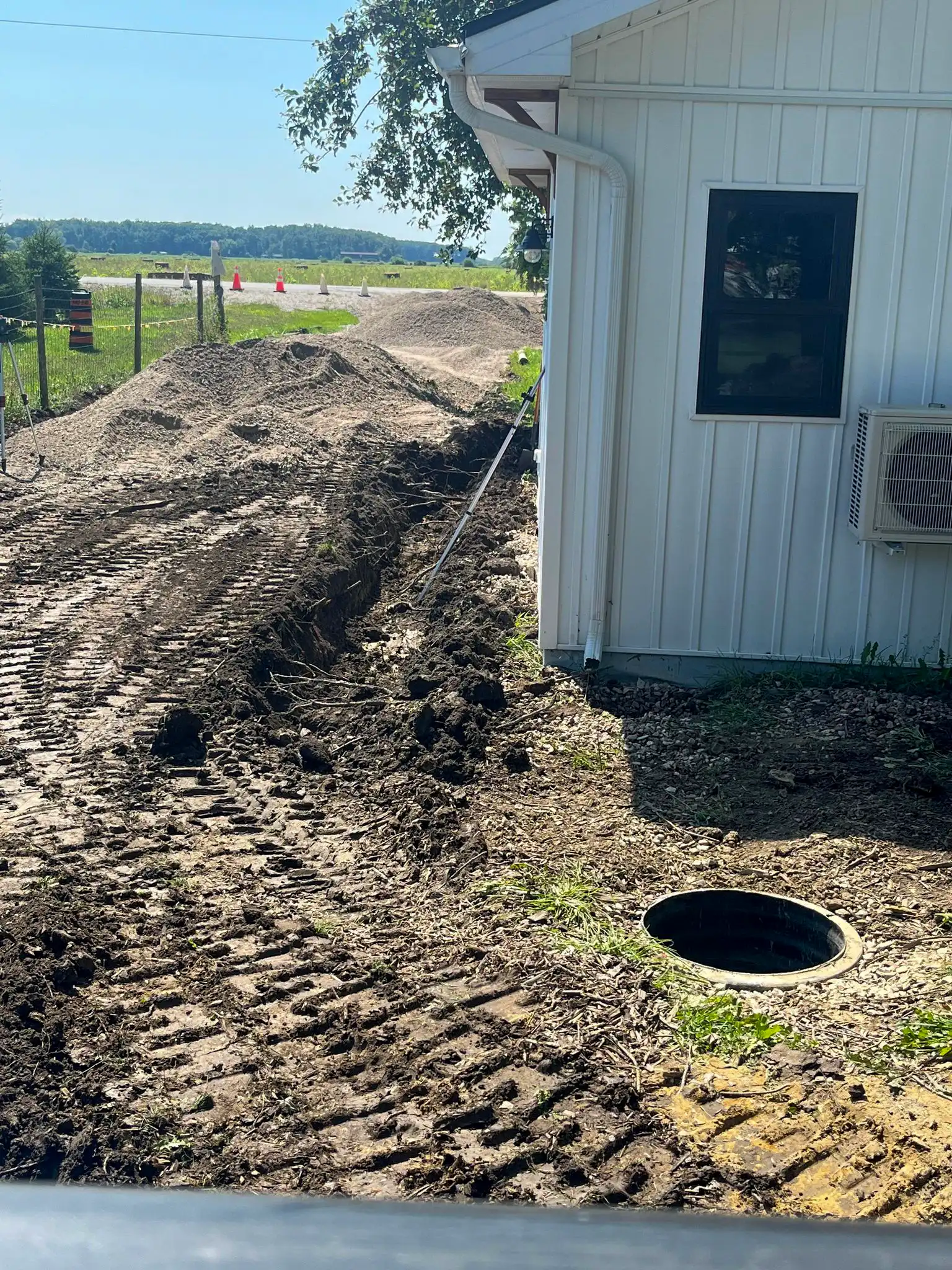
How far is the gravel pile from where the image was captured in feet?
108

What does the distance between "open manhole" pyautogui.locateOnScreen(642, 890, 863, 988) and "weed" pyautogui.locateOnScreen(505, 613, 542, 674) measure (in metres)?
3.09

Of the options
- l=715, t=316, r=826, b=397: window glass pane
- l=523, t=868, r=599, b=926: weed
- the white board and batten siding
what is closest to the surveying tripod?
the white board and batten siding

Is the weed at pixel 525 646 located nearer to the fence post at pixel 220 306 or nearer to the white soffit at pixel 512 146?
the white soffit at pixel 512 146

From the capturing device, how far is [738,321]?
780 cm

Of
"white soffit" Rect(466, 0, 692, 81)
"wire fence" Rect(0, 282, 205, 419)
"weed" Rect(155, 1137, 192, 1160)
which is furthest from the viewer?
"wire fence" Rect(0, 282, 205, 419)

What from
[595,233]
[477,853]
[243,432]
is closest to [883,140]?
[595,233]

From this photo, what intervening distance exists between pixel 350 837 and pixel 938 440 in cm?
410

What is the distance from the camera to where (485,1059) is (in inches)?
166

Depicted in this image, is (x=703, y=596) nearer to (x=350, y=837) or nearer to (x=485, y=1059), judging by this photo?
(x=350, y=837)

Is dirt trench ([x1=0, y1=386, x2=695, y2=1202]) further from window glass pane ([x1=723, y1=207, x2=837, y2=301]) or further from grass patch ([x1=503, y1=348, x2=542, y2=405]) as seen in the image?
grass patch ([x1=503, y1=348, x2=542, y2=405])

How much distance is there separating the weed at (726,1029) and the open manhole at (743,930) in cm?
68

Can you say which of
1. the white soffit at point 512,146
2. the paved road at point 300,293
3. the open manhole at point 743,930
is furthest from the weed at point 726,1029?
the paved road at point 300,293

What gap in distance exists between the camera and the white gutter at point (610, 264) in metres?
7.43

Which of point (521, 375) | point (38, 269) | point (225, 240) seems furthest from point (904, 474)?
point (225, 240)
